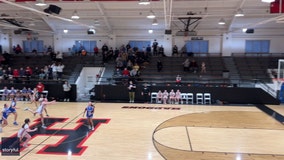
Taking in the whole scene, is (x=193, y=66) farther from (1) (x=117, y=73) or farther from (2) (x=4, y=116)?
(2) (x=4, y=116)

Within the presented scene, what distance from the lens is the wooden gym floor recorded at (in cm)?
862

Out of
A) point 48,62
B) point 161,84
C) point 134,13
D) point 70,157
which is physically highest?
point 134,13

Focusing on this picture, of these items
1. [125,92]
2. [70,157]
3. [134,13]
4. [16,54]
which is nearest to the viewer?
[70,157]

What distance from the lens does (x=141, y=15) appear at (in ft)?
69.0

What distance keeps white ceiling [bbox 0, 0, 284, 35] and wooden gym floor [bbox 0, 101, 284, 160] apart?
6234mm

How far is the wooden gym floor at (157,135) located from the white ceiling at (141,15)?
20.5 feet

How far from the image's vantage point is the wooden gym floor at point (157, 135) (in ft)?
28.3

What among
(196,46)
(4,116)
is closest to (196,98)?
(196,46)

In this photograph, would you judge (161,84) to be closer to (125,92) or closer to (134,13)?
(125,92)

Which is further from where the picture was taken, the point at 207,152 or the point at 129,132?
the point at 129,132

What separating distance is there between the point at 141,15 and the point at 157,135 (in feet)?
42.2

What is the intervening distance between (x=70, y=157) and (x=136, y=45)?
1932 centimetres

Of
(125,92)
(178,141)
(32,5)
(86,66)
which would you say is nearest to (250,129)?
(178,141)

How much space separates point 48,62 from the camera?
78.5 feet
